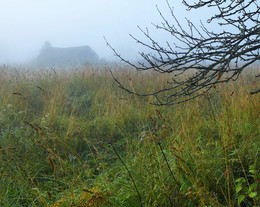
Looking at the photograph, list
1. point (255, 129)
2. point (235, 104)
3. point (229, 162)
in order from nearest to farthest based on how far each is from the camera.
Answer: point (229, 162) < point (255, 129) < point (235, 104)

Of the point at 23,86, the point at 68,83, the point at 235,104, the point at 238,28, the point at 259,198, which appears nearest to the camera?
the point at 259,198

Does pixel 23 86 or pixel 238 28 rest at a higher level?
pixel 238 28

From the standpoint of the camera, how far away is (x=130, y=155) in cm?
280

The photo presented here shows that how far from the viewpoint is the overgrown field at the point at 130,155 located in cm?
201

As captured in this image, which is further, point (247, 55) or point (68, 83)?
point (68, 83)

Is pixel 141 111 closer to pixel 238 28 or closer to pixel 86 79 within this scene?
pixel 238 28

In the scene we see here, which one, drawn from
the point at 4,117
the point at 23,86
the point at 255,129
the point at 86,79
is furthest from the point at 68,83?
the point at 255,129

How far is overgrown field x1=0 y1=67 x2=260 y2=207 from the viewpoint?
2.01m

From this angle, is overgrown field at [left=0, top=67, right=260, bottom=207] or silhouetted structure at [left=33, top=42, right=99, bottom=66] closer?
overgrown field at [left=0, top=67, right=260, bottom=207]

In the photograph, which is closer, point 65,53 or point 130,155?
point 130,155

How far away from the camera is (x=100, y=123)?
15.2 ft

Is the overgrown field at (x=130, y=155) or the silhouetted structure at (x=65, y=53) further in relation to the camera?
the silhouetted structure at (x=65, y=53)

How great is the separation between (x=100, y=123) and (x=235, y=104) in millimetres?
2029

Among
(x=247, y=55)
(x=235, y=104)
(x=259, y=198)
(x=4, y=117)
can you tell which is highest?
(x=247, y=55)
